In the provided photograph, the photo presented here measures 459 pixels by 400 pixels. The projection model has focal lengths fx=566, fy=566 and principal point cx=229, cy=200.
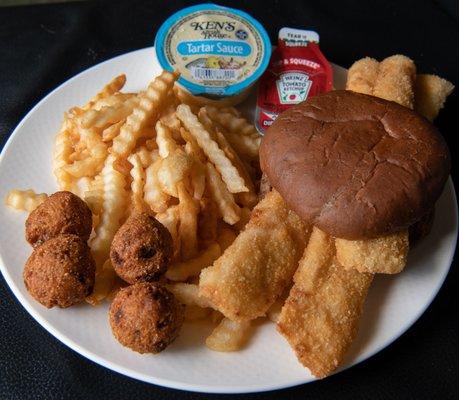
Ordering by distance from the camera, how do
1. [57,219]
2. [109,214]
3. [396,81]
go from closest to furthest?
1. [57,219]
2. [109,214]
3. [396,81]

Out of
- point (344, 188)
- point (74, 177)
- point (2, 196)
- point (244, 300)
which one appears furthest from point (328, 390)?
point (2, 196)

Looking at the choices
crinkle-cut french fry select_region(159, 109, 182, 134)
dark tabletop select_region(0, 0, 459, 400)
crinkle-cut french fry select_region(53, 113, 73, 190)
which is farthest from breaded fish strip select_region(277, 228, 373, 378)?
crinkle-cut french fry select_region(53, 113, 73, 190)

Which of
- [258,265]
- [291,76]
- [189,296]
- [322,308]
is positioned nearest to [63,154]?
[189,296]

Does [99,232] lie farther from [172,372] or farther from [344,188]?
[344,188]

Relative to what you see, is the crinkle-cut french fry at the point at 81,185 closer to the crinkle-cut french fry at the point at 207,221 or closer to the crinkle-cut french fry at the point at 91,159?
the crinkle-cut french fry at the point at 91,159

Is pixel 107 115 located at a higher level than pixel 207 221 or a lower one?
higher

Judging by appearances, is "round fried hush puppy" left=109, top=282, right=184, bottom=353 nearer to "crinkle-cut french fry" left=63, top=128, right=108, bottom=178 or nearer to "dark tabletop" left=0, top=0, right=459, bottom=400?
"dark tabletop" left=0, top=0, right=459, bottom=400

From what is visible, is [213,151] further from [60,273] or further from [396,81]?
[396,81]
